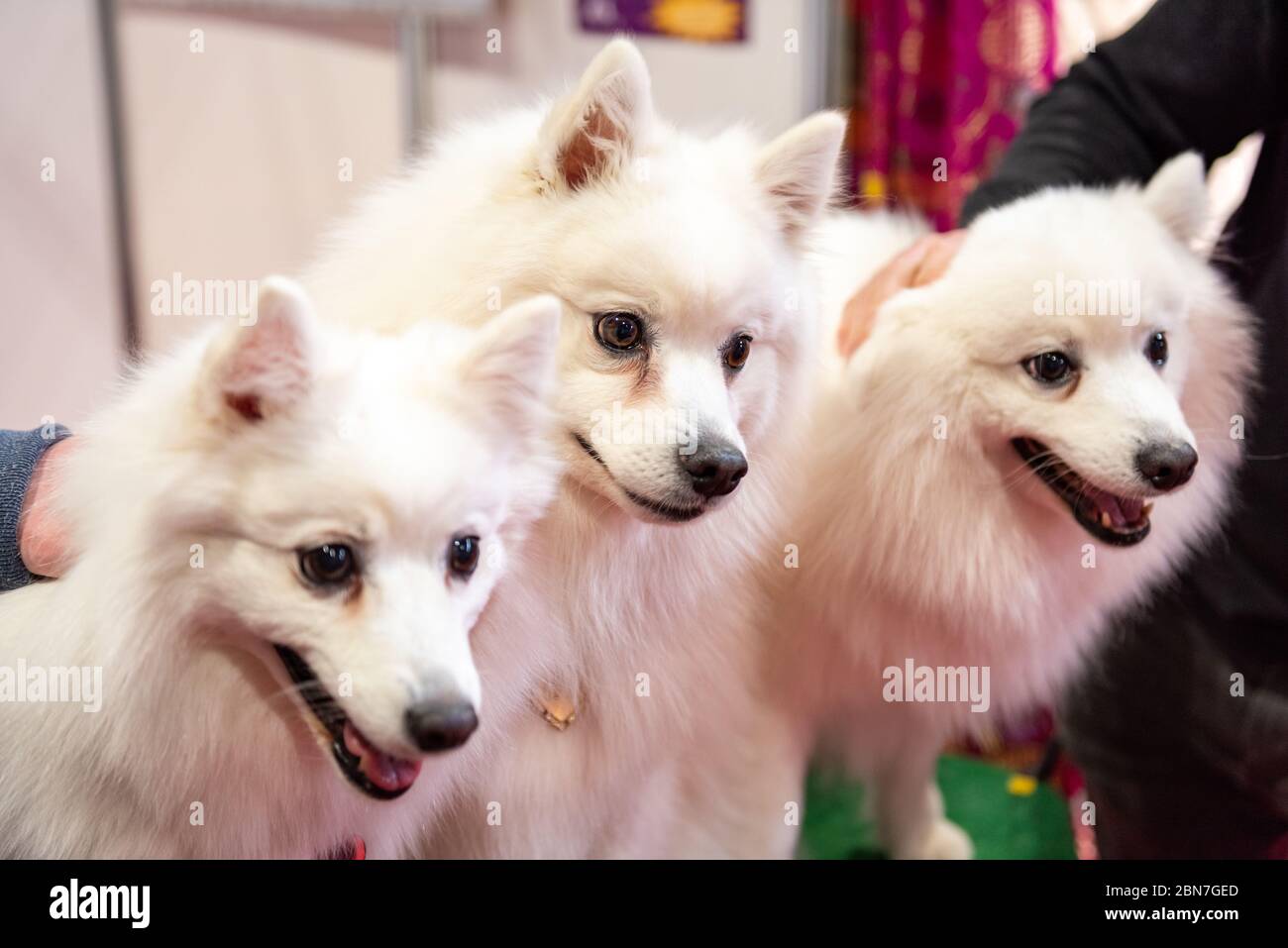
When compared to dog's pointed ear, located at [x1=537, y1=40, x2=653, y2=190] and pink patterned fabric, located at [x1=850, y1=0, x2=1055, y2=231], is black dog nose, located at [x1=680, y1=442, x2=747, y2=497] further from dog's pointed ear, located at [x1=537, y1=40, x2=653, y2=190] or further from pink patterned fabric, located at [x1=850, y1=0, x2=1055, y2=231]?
pink patterned fabric, located at [x1=850, y1=0, x2=1055, y2=231]

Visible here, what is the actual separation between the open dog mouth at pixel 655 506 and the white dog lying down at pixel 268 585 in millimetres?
77

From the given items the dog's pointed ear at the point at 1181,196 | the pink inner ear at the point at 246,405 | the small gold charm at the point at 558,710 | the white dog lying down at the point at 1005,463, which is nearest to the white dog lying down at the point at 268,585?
the pink inner ear at the point at 246,405


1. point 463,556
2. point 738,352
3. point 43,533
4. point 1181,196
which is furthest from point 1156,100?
point 43,533

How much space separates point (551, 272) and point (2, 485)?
56 centimetres

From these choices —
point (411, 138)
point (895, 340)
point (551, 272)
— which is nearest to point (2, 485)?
point (551, 272)

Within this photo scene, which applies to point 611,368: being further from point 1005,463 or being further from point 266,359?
point 1005,463

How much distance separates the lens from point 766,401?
1.20 metres

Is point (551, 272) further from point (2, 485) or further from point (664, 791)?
point (664, 791)

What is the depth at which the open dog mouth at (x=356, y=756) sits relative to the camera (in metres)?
0.85

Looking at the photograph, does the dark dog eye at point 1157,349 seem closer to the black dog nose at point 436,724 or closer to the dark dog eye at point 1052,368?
the dark dog eye at point 1052,368

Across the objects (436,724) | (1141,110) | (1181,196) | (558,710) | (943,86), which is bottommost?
(558,710)

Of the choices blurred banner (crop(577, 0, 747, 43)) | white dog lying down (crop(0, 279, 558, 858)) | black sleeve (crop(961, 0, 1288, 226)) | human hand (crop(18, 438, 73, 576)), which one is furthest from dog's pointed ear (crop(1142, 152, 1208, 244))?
blurred banner (crop(577, 0, 747, 43))

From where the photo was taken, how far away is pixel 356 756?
0.85 m

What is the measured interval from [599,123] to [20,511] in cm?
67
